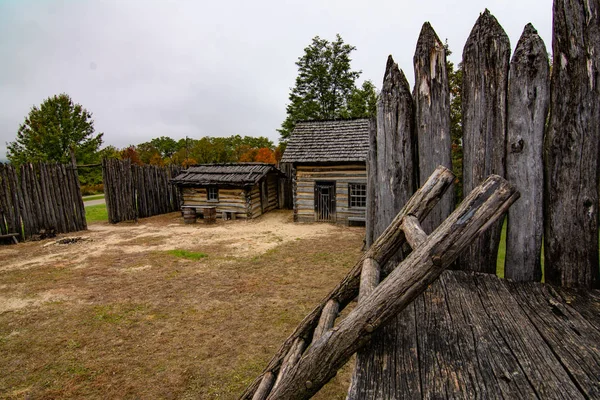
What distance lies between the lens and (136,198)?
54.2ft

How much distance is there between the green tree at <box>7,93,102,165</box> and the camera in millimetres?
33281

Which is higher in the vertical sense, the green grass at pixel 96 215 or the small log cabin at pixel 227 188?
the small log cabin at pixel 227 188

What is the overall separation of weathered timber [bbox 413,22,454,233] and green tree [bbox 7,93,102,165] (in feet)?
128

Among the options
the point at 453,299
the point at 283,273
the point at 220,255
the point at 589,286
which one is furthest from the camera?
the point at 220,255

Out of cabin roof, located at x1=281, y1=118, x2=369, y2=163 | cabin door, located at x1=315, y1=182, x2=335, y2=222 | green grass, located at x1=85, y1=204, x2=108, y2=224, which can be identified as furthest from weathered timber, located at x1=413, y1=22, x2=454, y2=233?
green grass, located at x1=85, y1=204, x2=108, y2=224

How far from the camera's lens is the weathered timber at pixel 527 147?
2061 millimetres

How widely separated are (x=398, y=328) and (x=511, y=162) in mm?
1500

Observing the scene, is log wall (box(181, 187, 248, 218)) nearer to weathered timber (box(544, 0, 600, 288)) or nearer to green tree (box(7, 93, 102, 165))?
weathered timber (box(544, 0, 600, 288))

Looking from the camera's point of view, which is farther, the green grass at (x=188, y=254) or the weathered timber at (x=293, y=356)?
the green grass at (x=188, y=254)

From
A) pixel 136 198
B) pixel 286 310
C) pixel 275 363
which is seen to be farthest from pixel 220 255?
pixel 136 198

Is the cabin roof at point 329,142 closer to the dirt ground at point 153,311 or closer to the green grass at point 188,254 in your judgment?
the dirt ground at point 153,311

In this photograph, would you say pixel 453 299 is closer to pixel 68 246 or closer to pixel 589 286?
pixel 589 286

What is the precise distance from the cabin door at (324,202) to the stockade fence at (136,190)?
9.21 meters

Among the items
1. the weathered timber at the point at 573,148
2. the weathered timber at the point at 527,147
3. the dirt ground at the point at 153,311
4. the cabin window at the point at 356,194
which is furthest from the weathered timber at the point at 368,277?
the cabin window at the point at 356,194
